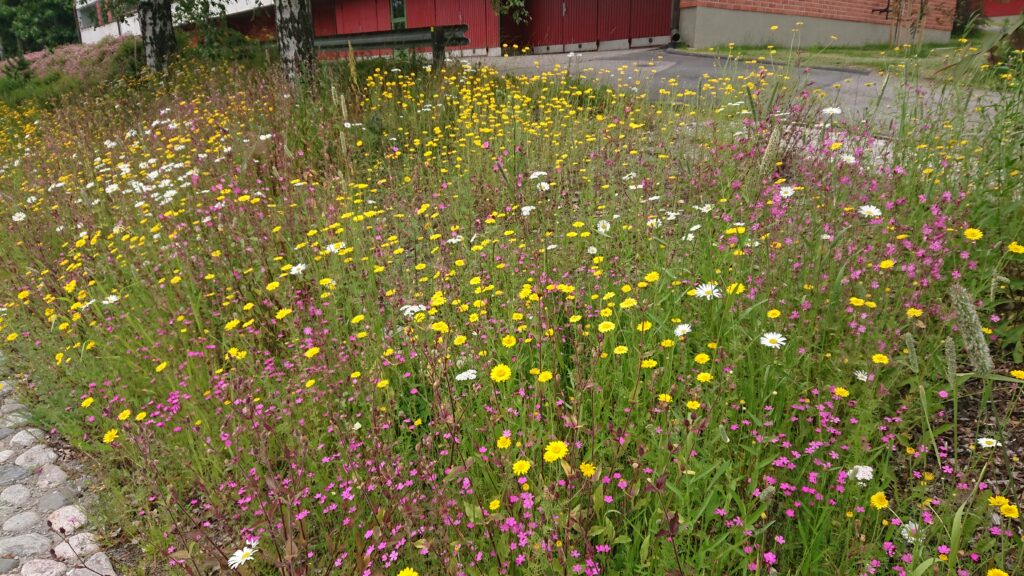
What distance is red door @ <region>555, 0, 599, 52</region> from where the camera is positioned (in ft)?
68.4

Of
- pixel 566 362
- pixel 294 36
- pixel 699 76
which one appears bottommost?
pixel 566 362

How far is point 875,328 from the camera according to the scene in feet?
8.73

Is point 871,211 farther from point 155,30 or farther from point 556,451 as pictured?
point 155,30

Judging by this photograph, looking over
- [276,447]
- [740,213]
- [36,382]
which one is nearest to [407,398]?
[276,447]

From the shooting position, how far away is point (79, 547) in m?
2.81

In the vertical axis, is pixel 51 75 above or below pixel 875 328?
above

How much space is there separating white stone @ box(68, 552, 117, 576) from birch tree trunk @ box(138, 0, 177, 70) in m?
13.9

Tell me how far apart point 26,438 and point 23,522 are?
0.96m

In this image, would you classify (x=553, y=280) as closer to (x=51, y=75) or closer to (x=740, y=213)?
(x=740, y=213)

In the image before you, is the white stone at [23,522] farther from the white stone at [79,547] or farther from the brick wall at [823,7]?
the brick wall at [823,7]

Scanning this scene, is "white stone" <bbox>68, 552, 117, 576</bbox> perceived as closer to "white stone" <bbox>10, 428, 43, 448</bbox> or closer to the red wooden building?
"white stone" <bbox>10, 428, 43, 448</bbox>

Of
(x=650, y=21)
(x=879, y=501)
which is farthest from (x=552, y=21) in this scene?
(x=879, y=501)

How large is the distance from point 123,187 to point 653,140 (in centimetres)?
565

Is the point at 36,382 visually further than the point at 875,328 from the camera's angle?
Yes
